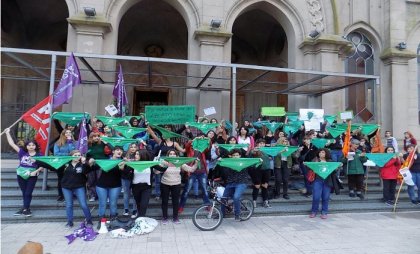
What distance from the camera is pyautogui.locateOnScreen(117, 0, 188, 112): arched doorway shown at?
50.6 feet

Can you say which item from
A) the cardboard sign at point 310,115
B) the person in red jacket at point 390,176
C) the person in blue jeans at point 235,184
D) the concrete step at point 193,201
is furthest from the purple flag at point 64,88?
the person in red jacket at point 390,176

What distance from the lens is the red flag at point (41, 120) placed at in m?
7.87

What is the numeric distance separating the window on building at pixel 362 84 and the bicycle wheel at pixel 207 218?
1108cm

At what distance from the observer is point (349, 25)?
1498 centimetres

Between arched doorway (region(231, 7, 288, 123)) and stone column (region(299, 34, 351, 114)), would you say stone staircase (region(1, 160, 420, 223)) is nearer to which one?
stone column (region(299, 34, 351, 114))

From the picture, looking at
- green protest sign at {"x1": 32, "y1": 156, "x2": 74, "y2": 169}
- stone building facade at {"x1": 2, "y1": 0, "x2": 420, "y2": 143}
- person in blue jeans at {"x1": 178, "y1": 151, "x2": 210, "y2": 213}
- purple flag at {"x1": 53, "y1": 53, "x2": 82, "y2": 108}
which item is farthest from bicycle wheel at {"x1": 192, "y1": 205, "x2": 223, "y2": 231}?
stone building facade at {"x1": 2, "y1": 0, "x2": 420, "y2": 143}

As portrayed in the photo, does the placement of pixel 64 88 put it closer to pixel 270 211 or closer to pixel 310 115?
pixel 270 211

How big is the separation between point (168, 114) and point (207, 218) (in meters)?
3.01

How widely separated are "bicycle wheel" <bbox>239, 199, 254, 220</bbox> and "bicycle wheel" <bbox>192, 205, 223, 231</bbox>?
2.77 feet

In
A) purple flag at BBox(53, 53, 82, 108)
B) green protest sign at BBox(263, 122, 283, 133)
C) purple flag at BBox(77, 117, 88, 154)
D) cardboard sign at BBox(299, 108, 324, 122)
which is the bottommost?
purple flag at BBox(77, 117, 88, 154)

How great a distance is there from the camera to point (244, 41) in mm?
17750

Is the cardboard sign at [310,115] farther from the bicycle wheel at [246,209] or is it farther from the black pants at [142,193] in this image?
the black pants at [142,193]

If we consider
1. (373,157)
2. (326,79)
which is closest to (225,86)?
(326,79)

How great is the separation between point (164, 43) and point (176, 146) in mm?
10253
